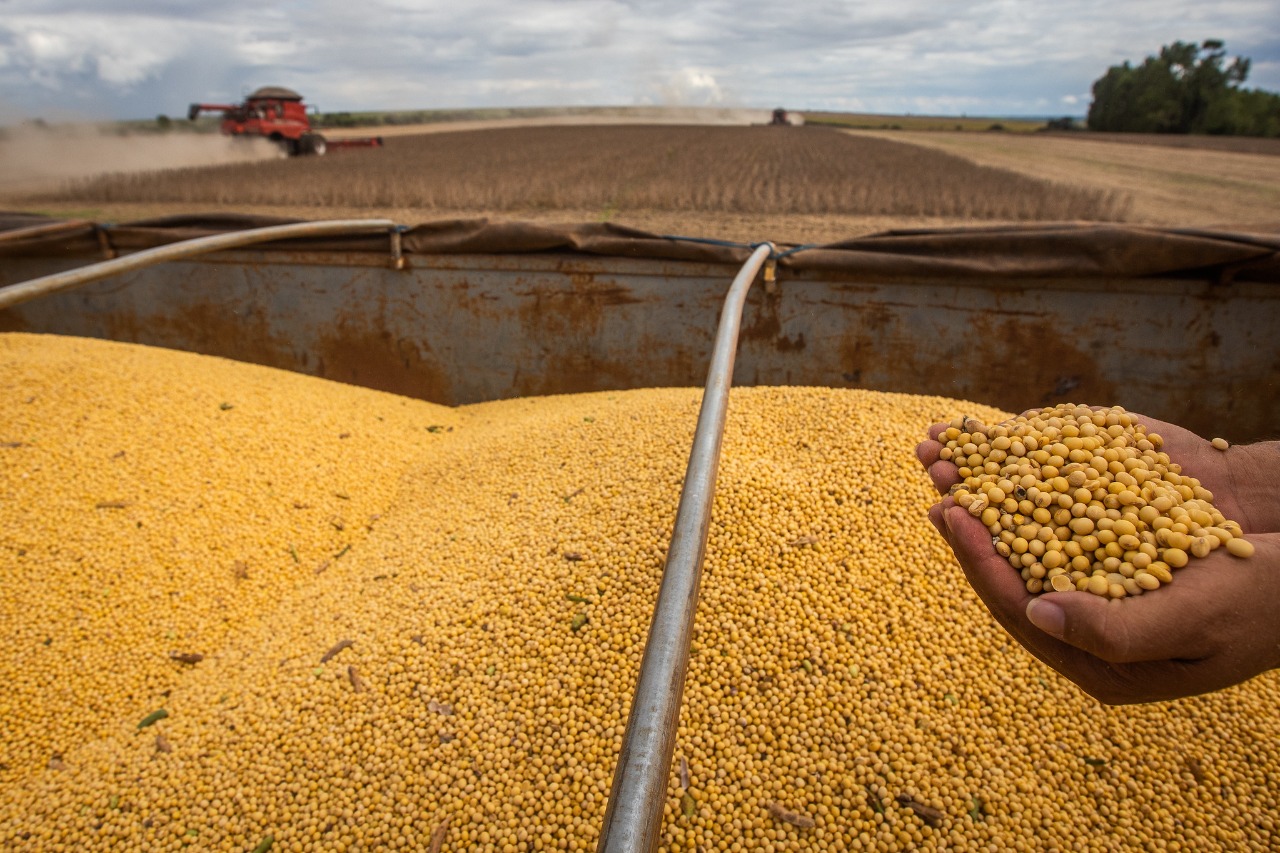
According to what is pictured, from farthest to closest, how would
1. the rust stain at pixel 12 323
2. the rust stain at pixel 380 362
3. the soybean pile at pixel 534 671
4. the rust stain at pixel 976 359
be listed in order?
1. the rust stain at pixel 12 323
2. the rust stain at pixel 380 362
3. the rust stain at pixel 976 359
4. the soybean pile at pixel 534 671

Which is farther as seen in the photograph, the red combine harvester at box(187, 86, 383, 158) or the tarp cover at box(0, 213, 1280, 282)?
the red combine harvester at box(187, 86, 383, 158)

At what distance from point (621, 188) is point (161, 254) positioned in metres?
11.6

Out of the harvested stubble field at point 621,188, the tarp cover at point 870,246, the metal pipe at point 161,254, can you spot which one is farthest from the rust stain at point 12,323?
the harvested stubble field at point 621,188

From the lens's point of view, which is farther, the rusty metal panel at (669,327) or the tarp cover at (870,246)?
the rusty metal panel at (669,327)

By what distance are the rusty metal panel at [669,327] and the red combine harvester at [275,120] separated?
18522 millimetres

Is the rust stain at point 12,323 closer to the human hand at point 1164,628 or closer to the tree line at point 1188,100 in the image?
the human hand at point 1164,628

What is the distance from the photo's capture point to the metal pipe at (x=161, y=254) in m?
1.78

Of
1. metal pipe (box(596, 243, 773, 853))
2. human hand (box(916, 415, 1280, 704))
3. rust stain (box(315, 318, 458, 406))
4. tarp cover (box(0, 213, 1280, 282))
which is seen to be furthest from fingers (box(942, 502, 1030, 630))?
rust stain (box(315, 318, 458, 406))

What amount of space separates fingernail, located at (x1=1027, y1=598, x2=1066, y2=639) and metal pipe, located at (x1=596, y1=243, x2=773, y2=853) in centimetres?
44

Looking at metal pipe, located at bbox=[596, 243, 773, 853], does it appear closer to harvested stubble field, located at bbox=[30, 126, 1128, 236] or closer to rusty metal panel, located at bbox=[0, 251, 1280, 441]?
rusty metal panel, located at bbox=[0, 251, 1280, 441]

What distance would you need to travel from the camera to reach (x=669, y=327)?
3.27 meters

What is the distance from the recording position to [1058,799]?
1558 mm

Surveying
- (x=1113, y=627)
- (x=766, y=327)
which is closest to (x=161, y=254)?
(x=766, y=327)

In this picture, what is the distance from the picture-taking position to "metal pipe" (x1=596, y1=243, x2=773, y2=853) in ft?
2.24
